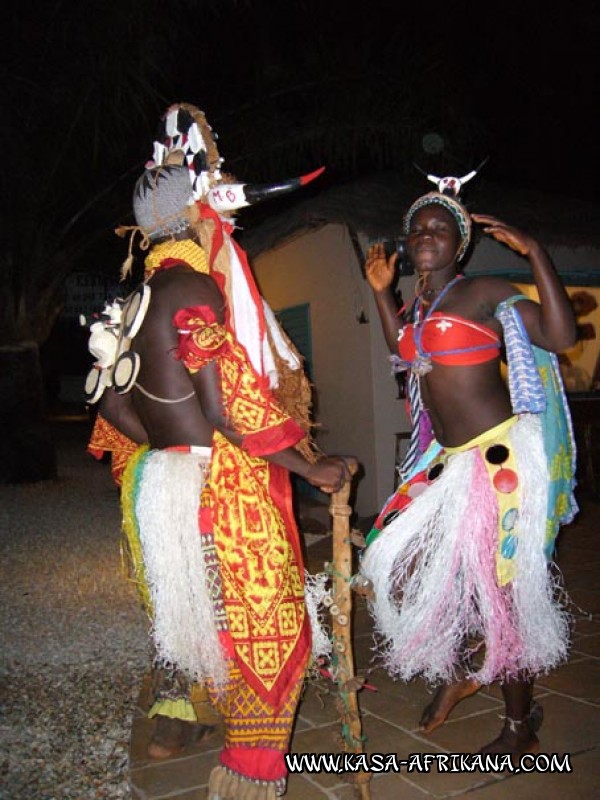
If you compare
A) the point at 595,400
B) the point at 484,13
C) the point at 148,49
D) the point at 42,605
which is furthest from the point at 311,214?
the point at 484,13

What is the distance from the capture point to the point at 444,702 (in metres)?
2.88

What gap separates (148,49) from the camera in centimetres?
716

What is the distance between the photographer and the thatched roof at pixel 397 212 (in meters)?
6.79

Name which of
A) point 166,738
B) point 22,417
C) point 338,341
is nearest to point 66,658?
point 166,738

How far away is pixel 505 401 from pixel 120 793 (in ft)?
6.35

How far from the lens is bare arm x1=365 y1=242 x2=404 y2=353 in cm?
307

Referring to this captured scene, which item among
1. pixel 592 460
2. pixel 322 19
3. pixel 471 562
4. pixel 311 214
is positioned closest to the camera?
pixel 471 562

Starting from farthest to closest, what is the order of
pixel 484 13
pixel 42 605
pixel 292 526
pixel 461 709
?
pixel 484 13, pixel 42 605, pixel 461 709, pixel 292 526

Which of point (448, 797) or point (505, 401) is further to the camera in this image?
point (505, 401)

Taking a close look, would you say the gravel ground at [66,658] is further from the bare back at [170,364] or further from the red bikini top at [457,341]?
the red bikini top at [457,341]

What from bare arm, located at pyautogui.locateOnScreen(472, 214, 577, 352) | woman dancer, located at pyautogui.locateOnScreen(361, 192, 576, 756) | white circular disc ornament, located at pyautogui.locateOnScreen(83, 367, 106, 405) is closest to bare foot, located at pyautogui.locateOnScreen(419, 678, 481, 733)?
woman dancer, located at pyautogui.locateOnScreen(361, 192, 576, 756)

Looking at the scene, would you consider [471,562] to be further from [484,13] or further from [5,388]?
[484,13]

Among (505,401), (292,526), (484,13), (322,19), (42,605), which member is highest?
(484,13)

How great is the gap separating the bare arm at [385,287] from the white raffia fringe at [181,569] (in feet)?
3.51
